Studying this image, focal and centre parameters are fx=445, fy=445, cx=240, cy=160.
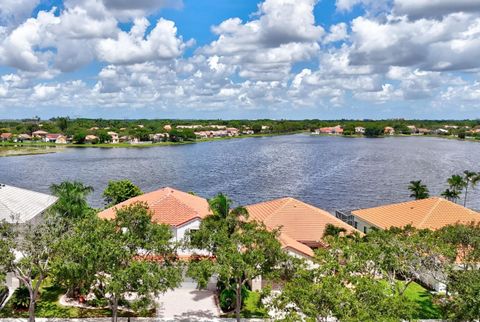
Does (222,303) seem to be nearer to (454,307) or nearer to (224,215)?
(224,215)

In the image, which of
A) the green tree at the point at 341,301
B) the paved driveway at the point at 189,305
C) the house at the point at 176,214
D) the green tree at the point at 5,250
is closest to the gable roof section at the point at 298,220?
the house at the point at 176,214

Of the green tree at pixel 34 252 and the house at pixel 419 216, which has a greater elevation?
the green tree at pixel 34 252

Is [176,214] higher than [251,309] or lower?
higher

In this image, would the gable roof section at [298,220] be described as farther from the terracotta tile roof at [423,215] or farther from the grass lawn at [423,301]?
the grass lawn at [423,301]

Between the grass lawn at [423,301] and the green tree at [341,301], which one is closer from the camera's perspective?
the green tree at [341,301]

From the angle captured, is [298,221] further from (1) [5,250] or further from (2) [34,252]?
(1) [5,250]

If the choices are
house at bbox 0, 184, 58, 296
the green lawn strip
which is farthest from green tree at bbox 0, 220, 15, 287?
the green lawn strip

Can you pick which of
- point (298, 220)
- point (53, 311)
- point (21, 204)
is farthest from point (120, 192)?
point (53, 311)
